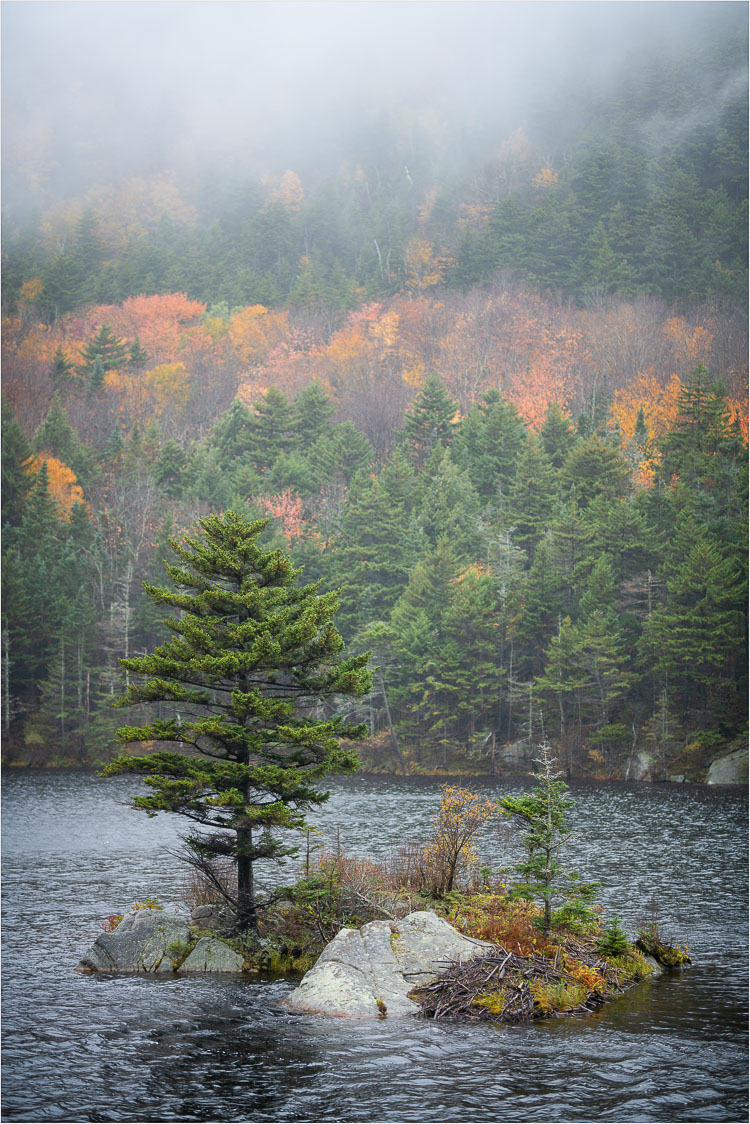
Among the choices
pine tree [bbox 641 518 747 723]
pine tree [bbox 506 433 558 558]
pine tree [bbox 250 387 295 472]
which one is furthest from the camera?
pine tree [bbox 250 387 295 472]

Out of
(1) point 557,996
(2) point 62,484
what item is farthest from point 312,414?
(1) point 557,996

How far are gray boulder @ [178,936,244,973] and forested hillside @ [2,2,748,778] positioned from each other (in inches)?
1850

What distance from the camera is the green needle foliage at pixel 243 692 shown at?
2280 cm

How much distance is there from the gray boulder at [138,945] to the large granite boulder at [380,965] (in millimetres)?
4230

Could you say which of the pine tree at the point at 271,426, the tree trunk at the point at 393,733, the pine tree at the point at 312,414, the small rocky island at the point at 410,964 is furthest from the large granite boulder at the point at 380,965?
the pine tree at the point at 312,414

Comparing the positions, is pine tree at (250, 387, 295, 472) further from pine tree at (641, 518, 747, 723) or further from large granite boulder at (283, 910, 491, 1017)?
large granite boulder at (283, 910, 491, 1017)

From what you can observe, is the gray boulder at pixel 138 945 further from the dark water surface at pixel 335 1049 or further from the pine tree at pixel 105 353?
the pine tree at pixel 105 353

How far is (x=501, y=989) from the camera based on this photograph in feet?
64.4

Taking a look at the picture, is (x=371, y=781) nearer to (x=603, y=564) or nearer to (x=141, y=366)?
(x=603, y=564)

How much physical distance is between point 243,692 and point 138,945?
6383 mm

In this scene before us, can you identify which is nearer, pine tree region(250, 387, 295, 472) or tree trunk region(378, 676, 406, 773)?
tree trunk region(378, 676, 406, 773)

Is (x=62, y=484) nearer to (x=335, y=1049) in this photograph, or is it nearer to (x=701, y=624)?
(x=701, y=624)

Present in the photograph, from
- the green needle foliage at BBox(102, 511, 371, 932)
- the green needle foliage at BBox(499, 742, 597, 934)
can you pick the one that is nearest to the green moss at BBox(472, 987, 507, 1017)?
the green needle foliage at BBox(499, 742, 597, 934)

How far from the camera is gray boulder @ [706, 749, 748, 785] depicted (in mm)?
60125
